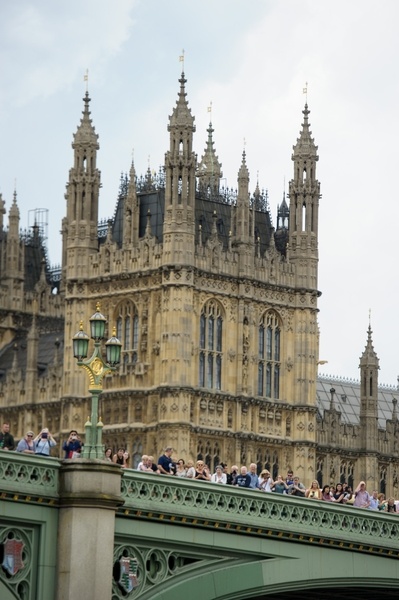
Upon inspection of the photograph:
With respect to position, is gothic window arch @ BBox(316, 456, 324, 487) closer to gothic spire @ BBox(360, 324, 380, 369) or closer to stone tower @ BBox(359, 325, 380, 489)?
stone tower @ BBox(359, 325, 380, 489)

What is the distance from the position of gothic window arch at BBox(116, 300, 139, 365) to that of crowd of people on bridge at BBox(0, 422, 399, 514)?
36.1m

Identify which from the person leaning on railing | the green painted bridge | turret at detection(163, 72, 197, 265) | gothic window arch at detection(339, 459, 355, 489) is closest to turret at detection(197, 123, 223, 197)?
turret at detection(163, 72, 197, 265)

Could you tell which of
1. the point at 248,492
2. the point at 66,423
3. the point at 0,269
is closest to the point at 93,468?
the point at 248,492

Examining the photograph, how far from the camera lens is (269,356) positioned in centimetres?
9512

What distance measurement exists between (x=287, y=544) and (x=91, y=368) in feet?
24.2

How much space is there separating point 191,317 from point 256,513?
4340cm

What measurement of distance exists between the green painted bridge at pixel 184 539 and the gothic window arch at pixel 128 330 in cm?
3984

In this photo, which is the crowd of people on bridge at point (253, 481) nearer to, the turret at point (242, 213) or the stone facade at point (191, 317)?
the stone facade at point (191, 317)

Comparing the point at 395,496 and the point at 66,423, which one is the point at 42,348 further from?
the point at 395,496

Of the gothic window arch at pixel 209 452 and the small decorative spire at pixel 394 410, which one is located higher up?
the small decorative spire at pixel 394 410

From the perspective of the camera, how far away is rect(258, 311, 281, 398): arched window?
94750 mm

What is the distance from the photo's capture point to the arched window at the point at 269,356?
9475 centimetres

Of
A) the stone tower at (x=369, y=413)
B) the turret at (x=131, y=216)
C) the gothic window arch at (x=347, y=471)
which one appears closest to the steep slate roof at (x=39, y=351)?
the turret at (x=131, y=216)

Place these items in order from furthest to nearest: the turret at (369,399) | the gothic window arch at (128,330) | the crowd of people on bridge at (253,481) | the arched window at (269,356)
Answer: the turret at (369,399), the arched window at (269,356), the gothic window arch at (128,330), the crowd of people on bridge at (253,481)
